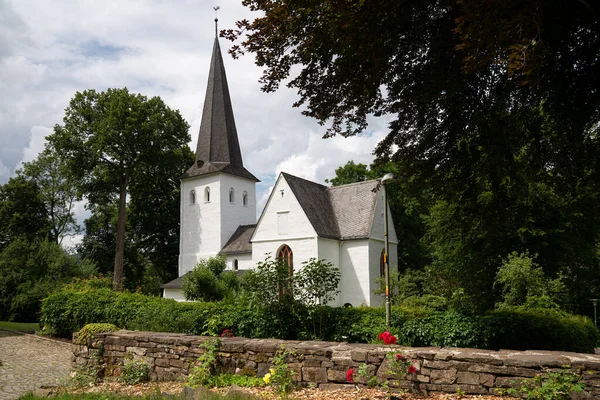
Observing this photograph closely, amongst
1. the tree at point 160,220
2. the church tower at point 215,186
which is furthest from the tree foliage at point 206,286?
the tree at point 160,220

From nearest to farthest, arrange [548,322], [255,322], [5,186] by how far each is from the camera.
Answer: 1. [548,322]
2. [255,322]
3. [5,186]

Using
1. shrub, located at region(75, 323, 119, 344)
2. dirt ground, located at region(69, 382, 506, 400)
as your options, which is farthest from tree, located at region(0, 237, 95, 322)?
dirt ground, located at region(69, 382, 506, 400)

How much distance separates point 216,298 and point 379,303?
12.1 metres

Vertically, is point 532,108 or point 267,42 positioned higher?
point 267,42

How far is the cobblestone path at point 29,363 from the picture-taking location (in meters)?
9.70

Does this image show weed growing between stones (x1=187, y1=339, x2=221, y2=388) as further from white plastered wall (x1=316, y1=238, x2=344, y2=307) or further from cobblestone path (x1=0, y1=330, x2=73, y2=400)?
white plastered wall (x1=316, y1=238, x2=344, y2=307)

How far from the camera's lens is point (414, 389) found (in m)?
6.29

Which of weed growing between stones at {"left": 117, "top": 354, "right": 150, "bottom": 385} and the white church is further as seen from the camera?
the white church

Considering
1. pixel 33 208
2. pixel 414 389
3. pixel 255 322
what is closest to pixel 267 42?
pixel 414 389

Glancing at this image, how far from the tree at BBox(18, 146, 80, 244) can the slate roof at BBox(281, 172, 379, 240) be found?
24.9 metres

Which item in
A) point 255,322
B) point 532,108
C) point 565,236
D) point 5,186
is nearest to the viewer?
point 532,108

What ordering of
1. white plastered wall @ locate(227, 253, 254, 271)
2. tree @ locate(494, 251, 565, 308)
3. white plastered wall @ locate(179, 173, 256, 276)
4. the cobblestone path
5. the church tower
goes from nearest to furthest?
the cobblestone path, tree @ locate(494, 251, 565, 308), white plastered wall @ locate(227, 253, 254, 271), white plastered wall @ locate(179, 173, 256, 276), the church tower

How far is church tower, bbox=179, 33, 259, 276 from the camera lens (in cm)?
4006

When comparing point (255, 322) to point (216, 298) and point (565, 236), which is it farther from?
point (565, 236)
